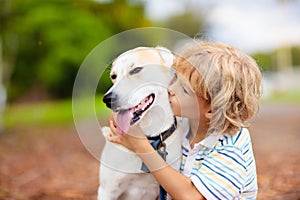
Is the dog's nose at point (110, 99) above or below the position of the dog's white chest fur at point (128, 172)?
above

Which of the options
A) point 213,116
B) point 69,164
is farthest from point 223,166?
point 69,164

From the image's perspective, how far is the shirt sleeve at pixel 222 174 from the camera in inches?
67.9

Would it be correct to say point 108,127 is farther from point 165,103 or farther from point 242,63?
point 242,63

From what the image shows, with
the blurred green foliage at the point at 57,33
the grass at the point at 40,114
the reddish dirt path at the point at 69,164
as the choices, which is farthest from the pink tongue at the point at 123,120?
the blurred green foliage at the point at 57,33

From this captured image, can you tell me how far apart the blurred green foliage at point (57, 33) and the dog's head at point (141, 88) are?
11310 millimetres

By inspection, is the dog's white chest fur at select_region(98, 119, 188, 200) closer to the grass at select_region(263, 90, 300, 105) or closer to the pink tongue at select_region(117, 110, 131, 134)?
the pink tongue at select_region(117, 110, 131, 134)

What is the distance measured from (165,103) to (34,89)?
16.4m

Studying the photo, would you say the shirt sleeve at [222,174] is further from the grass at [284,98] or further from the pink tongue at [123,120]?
the grass at [284,98]

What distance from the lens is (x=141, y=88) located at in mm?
1763

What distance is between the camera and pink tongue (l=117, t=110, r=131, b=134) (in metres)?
1.74

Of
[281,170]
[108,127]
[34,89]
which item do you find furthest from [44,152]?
[34,89]

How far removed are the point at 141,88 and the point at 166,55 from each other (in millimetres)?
168

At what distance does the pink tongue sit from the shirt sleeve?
26cm

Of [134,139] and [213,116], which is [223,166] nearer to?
[213,116]
